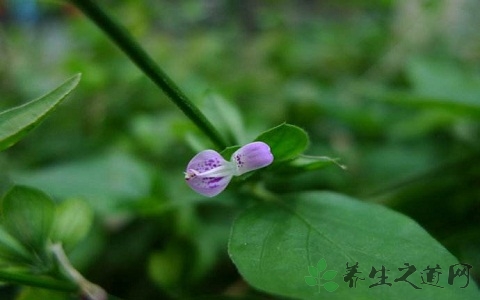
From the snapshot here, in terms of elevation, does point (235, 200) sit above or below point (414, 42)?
below

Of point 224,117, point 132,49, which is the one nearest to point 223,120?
point 224,117

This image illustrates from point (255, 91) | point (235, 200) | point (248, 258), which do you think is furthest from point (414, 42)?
point (248, 258)

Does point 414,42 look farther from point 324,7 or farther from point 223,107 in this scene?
point 223,107

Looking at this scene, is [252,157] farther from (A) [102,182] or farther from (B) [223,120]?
(A) [102,182]

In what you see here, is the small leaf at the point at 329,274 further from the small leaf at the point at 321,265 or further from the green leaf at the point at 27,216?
the green leaf at the point at 27,216

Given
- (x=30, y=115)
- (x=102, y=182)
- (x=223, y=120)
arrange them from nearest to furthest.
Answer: (x=30, y=115) → (x=223, y=120) → (x=102, y=182)

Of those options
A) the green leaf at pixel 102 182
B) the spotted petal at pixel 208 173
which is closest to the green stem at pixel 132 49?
the spotted petal at pixel 208 173
